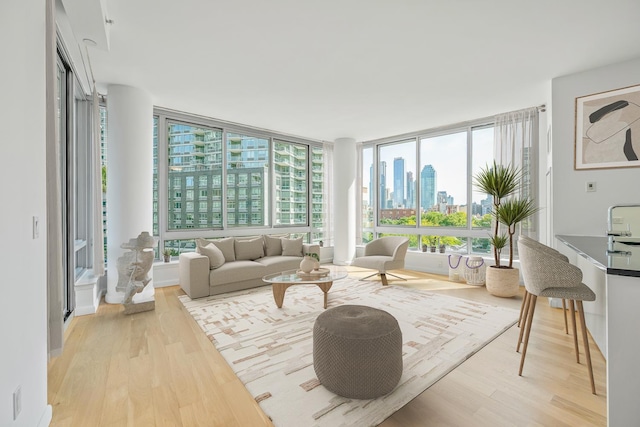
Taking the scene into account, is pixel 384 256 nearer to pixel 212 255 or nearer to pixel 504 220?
pixel 504 220

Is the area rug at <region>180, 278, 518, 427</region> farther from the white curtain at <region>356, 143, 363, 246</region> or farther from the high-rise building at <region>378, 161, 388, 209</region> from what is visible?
the high-rise building at <region>378, 161, 388, 209</region>

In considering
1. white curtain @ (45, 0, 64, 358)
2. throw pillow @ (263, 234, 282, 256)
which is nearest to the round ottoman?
white curtain @ (45, 0, 64, 358)

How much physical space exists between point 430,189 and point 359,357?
489cm

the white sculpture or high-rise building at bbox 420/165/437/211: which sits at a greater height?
high-rise building at bbox 420/165/437/211

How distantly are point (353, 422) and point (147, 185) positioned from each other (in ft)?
12.5

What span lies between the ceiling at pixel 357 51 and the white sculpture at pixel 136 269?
2.01 metres

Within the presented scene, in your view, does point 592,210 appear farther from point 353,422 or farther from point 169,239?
point 169,239

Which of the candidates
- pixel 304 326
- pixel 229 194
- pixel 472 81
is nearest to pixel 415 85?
pixel 472 81

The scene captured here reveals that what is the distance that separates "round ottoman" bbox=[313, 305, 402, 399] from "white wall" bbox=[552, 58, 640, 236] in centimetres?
299

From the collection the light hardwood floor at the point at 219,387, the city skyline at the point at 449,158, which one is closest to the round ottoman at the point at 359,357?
the light hardwood floor at the point at 219,387

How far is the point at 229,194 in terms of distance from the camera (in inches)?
219

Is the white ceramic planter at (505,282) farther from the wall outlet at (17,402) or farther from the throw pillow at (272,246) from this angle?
the wall outlet at (17,402)

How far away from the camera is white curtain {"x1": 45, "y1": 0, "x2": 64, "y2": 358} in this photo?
1.66 metres

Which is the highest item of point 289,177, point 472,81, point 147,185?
point 472,81
